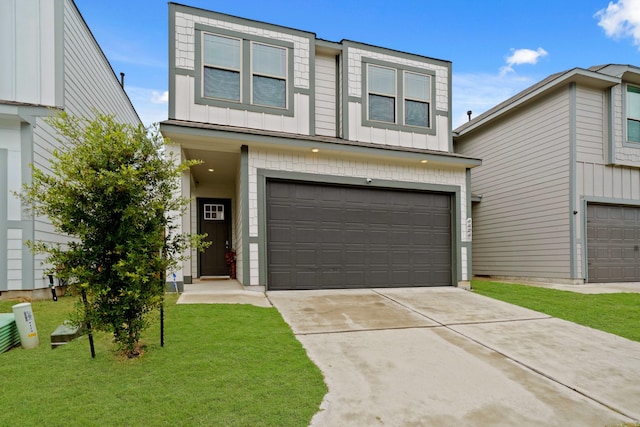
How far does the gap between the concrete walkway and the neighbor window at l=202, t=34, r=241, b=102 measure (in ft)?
14.3

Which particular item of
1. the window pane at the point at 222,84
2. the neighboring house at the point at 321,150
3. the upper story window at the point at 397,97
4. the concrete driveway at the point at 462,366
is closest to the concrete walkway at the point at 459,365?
the concrete driveway at the point at 462,366

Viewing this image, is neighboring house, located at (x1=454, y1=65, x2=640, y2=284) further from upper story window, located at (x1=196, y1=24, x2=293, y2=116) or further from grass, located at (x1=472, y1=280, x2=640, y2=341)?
upper story window, located at (x1=196, y1=24, x2=293, y2=116)

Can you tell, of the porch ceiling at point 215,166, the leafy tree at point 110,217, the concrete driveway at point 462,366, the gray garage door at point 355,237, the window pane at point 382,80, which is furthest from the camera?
the window pane at point 382,80

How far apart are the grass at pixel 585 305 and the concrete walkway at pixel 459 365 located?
471mm

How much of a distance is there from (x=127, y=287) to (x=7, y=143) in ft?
17.8

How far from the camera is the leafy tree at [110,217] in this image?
3.17 metres

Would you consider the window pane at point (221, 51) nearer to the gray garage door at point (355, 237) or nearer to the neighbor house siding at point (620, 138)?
A: the gray garage door at point (355, 237)

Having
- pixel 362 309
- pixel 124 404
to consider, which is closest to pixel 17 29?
pixel 124 404

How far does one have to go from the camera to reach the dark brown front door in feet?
34.6

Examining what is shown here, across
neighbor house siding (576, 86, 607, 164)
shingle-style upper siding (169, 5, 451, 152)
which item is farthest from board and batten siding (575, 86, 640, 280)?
shingle-style upper siding (169, 5, 451, 152)

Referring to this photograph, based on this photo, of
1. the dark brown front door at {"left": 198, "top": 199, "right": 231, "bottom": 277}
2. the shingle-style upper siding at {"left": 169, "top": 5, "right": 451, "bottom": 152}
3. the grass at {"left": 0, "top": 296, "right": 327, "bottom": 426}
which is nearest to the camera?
the grass at {"left": 0, "top": 296, "right": 327, "bottom": 426}

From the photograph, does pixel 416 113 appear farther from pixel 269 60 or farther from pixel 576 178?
pixel 576 178

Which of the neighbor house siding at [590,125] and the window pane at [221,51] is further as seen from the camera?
the neighbor house siding at [590,125]

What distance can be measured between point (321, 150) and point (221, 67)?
283cm
